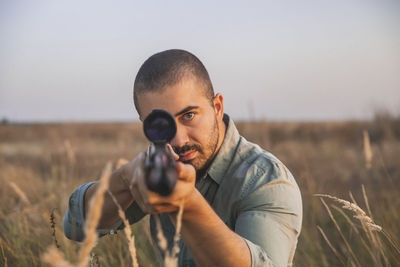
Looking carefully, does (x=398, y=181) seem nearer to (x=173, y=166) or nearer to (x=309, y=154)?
(x=309, y=154)

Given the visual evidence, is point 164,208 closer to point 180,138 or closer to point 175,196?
point 175,196

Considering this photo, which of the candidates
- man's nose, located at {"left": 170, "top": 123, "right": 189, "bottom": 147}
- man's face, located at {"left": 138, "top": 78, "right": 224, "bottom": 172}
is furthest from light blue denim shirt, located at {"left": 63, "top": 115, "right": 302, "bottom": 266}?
man's nose, located at {"left": 170, "top": 123, "right": 189, "bottom": 147}

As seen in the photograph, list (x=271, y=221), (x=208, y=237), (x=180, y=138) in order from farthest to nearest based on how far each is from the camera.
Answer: (x=180, y=138) → (x=271, y=221) → (x=208, y=237)

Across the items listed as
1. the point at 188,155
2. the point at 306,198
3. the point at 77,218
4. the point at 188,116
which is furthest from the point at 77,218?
the point at 306,198

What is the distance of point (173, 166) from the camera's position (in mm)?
1053

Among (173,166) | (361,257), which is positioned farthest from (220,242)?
(361,257)

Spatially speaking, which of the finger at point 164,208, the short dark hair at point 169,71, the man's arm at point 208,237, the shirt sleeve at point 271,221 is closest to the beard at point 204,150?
the short dark hair at point 169,71

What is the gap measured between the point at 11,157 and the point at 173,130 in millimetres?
11470

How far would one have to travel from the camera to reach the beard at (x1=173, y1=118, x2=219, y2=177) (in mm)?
2033

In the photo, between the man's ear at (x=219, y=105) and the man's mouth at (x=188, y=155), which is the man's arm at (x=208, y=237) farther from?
the man's ear at (x=219, y=105)

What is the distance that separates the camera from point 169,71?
209 centimetres

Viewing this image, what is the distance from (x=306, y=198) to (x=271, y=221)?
3.21 m

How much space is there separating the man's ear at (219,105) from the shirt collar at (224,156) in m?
0.13

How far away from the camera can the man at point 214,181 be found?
1.49 metres
